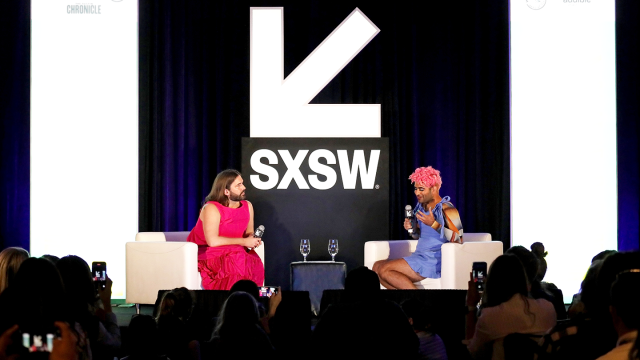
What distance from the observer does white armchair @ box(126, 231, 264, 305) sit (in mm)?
5078

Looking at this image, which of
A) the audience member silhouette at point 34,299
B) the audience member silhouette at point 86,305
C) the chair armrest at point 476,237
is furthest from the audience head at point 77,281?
the chair armrest at point 476,237

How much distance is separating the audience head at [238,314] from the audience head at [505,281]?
963 mm

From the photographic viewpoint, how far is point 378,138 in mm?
5922

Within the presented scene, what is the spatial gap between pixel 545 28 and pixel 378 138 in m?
2.19

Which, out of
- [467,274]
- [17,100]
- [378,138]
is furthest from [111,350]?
[17,100]

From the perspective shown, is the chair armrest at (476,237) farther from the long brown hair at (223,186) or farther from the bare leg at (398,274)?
the long brown hair at (223,186)

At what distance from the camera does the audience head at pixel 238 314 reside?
2477 millimetres

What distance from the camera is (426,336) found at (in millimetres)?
2791

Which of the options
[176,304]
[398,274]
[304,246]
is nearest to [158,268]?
[304,246]

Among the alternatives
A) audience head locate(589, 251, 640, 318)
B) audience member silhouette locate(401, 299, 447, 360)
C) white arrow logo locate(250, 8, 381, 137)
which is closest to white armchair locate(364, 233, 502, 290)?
white arrow logo locate(250, 8, 381, 137)

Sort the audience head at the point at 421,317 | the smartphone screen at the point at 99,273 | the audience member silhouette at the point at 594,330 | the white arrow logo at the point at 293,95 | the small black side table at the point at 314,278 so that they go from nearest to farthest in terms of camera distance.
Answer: the audience member silhouette at the point at 594,330 < the audience head at the point at 421,317 < the smartphone screen at the point at 99,273 < the small black side table at the point at 314,278 < the white arrow logo at the point at 293,95

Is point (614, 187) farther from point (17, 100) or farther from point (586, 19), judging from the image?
point (17, 100)

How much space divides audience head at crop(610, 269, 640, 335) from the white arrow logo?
419 centimetres

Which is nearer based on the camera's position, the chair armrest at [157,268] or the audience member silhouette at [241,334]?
the audience member silhouette at [241,334]
